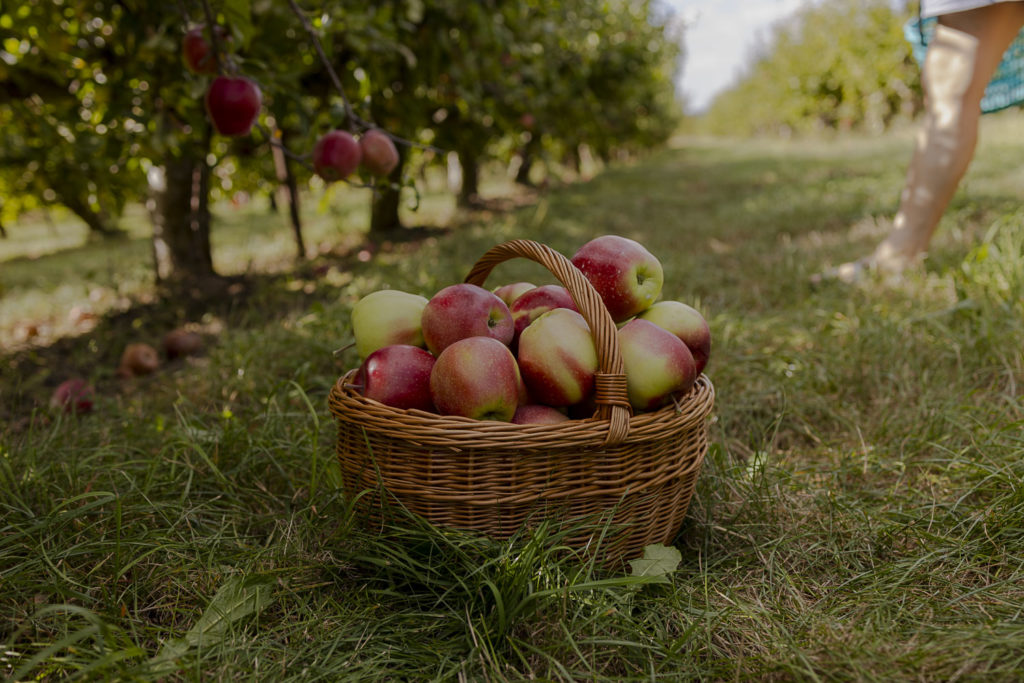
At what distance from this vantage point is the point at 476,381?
48.3 inches

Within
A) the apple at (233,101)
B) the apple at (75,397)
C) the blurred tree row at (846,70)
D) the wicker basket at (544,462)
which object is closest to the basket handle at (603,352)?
the wicker basket at (544,462)

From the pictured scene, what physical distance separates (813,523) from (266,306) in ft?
9.79

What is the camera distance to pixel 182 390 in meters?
2.30

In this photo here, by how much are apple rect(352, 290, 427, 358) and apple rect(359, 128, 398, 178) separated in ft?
2.73

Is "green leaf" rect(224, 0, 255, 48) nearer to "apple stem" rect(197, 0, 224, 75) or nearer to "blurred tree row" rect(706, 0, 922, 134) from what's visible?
"apple stem" rect(197, 0, 224, 75)

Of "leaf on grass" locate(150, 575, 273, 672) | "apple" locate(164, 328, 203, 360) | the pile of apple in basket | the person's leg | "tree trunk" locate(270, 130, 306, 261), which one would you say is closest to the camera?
"leaf on grass" locate(150, 575, 273, 672)

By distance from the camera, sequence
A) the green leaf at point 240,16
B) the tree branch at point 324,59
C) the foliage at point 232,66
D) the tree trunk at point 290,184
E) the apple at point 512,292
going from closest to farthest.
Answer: the apple at point 512,292
the tree branch at point 324,59
the green leaf at point 240,16
the foliage at point 232,66
the tree trunk at point 290,184

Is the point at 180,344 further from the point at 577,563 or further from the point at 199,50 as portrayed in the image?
the point at 577,563

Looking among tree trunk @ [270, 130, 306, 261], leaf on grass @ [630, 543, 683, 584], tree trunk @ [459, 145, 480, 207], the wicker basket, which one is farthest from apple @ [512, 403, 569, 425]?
tree trunk @ [459, 145, 480, 207]

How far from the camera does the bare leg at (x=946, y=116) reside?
101 inches

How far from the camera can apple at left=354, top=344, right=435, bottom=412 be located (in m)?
1.33

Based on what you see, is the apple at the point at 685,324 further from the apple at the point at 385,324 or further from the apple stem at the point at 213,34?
the apple stem at the point at 213,34

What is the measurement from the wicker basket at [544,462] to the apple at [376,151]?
3.46 ft

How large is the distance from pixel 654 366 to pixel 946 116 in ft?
7.40
